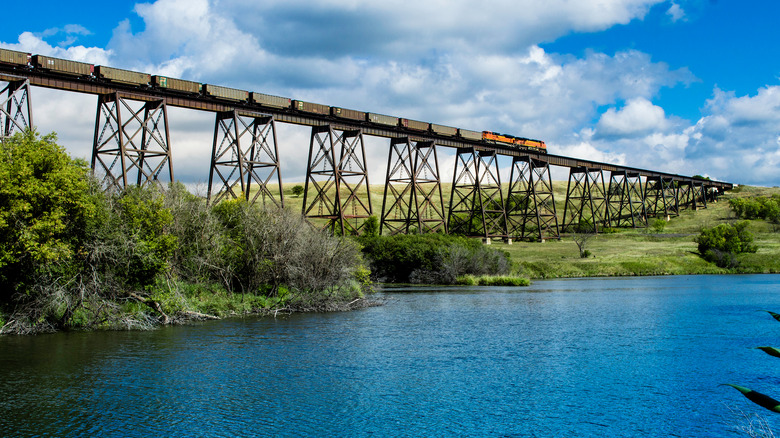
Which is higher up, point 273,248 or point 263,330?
point 273,248

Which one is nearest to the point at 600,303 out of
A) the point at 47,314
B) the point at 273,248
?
the point at 273,248

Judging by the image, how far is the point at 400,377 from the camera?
17.5 metres

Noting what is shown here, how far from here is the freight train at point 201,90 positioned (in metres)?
32.6

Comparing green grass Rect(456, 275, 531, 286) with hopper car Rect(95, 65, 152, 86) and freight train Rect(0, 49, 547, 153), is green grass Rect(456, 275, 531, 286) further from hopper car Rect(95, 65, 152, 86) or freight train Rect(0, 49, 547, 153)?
hopper car Rect(95, 65, 152, 86)

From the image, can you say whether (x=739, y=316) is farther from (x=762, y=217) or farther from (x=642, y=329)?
(x=762, y=217)

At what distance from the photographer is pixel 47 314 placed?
79.4 ft

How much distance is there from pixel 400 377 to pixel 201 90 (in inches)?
1135

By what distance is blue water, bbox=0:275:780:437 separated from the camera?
44.1 ft

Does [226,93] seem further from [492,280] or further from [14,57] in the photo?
[492,280]

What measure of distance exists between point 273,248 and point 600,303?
17761 millimetres

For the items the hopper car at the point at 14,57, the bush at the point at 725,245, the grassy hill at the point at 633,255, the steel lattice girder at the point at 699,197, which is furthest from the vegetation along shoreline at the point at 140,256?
the steel lattice girder at the point at 699,197

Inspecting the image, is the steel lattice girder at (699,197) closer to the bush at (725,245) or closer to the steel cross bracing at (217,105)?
the bush at (725,245)

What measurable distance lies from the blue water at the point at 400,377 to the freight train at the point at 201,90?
16190 millimetres

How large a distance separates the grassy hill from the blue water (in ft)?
99.6
